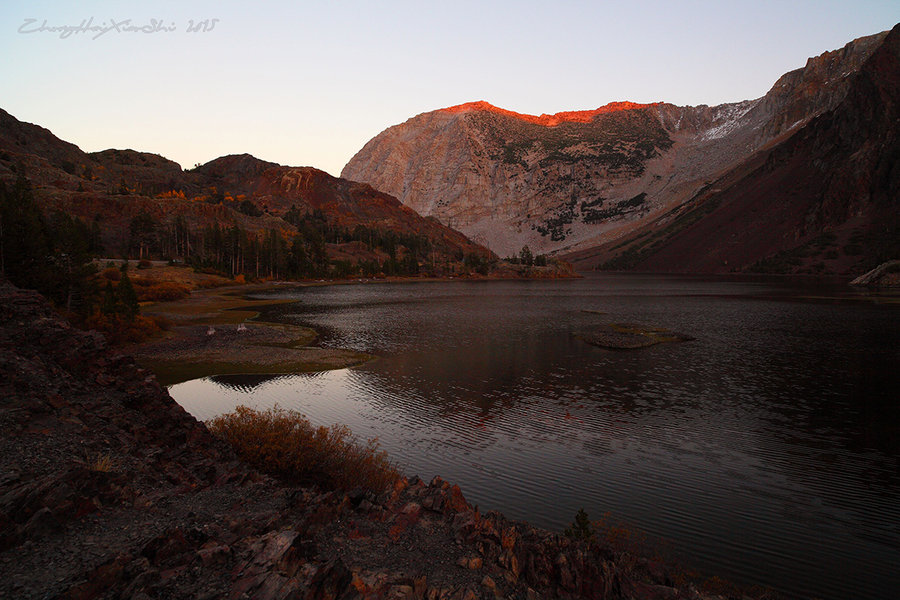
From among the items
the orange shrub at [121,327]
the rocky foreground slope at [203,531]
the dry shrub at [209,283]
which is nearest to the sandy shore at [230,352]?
the orange shrub at [121,327]

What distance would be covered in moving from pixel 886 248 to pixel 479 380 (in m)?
187

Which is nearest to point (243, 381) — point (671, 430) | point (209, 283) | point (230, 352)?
point (230, 352)

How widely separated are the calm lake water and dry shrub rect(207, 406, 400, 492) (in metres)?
3.59

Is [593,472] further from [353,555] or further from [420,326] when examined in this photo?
[420,326]

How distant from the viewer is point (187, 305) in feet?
242

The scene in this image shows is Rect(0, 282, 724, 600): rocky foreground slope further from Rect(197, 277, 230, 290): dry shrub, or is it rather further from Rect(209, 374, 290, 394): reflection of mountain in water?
Rect(197, 277, 230, 290): dry shrub

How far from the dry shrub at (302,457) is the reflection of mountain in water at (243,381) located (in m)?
15.1

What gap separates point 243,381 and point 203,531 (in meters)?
26.3

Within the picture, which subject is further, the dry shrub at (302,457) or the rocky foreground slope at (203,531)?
the dry shrub at (302,457)

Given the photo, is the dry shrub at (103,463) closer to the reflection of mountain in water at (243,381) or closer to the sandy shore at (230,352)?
the reflection of mountain in water at (243,381)

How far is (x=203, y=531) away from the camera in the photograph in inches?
373

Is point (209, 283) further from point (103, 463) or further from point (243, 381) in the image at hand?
point (103, 463)

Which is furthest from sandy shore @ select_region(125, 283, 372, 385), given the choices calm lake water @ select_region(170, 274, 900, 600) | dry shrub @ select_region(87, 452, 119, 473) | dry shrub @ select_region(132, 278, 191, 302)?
dry shrub @ select_region(87, 452, 119, 473)

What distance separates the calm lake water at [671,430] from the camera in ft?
48.5
